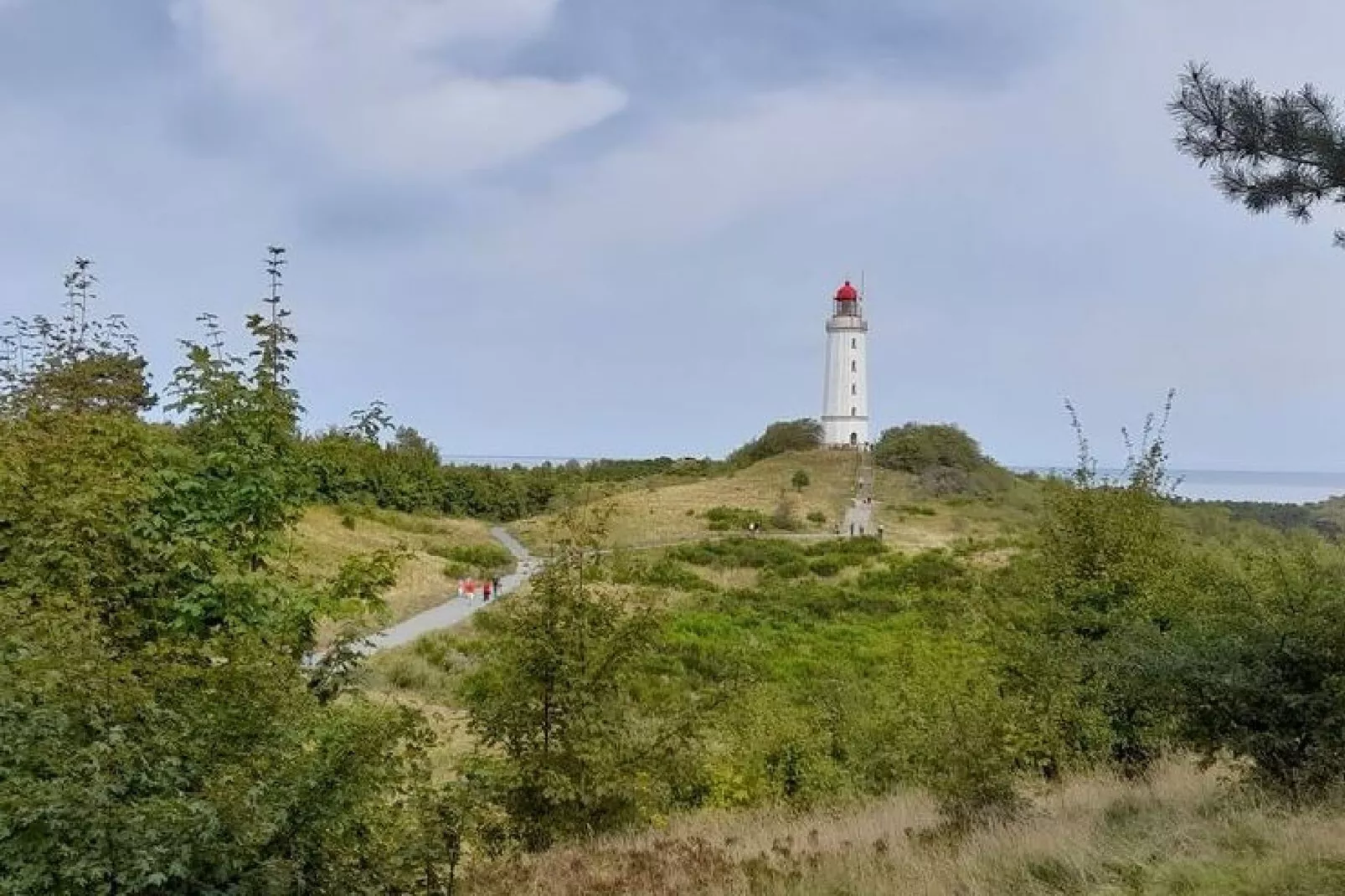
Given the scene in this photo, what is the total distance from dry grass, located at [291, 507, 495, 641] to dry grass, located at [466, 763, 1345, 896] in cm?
238

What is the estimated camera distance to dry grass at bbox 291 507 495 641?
834cm

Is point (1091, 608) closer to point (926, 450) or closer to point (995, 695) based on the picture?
point (995, 695)

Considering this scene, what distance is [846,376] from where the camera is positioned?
7594 cm

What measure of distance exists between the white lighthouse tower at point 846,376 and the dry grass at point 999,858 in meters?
68.1

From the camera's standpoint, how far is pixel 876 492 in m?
70.7

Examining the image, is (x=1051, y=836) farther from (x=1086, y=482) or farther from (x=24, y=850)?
(x=1086, y=482)

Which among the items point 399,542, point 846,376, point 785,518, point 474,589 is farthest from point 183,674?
point 846,376

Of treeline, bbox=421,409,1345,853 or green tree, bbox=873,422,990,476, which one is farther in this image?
green tree, bbox=873,422,990,476

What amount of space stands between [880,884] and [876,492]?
216ft

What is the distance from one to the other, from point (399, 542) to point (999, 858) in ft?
14.4

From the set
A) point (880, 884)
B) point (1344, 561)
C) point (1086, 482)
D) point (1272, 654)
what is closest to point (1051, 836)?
point (880, 884)

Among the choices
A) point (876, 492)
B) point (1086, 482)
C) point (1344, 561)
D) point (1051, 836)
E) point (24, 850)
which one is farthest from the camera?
point (876, 492)

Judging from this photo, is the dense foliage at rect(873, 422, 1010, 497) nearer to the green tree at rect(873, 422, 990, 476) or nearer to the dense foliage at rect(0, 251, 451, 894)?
the green tree at rect(873, 422, 990, 476)

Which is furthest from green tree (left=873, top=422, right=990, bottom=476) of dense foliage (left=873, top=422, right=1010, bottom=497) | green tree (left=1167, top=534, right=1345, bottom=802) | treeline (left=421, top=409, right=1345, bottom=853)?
green tree (left=1167, top=534, right=1345, bottom=802)
